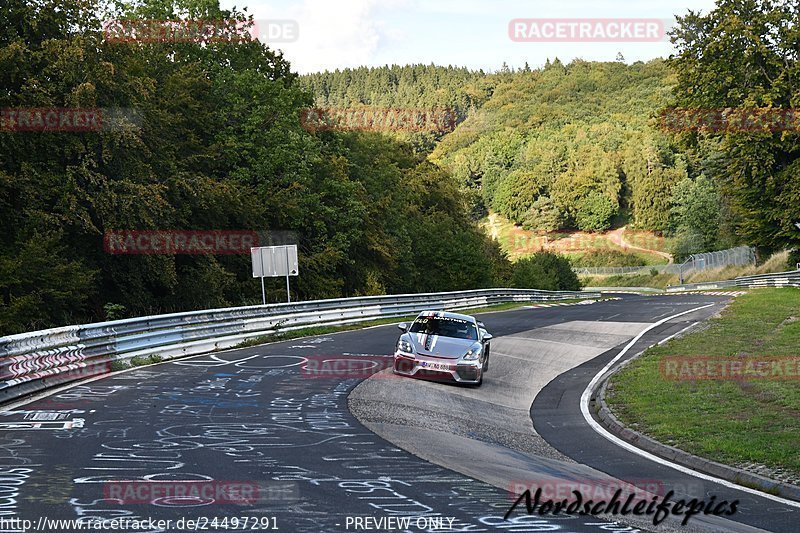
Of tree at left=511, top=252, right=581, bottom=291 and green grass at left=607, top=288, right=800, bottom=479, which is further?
tree at left=511, top=252, right=581, bottom=291

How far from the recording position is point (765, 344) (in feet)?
75.2

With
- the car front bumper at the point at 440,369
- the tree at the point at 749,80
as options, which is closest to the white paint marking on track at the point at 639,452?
the car front bumper at the point at 440,369

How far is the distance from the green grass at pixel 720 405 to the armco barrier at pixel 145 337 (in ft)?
32.5

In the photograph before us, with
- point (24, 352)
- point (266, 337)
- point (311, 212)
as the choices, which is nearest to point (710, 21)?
→ point (311, 212)

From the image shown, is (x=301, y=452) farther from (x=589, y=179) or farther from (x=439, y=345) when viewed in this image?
(x=589, y=179)

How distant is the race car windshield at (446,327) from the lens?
1903 cm

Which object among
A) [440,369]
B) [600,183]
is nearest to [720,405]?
[440,369]

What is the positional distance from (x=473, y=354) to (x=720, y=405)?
5.21 metres

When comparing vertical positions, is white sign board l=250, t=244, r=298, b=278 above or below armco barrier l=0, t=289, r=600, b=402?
above

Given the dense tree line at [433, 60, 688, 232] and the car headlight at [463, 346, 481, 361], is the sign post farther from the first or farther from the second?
the dense tree line at [433, 60, 688, 232]

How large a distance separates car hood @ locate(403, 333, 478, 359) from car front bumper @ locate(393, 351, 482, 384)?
0.15 meters

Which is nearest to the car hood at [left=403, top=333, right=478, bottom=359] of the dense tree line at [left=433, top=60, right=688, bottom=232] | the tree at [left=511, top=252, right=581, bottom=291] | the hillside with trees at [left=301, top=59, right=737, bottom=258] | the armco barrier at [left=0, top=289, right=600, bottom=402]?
the armco barrier at [left=0, top=289, right=600, bottom=402]

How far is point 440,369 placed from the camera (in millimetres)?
17703

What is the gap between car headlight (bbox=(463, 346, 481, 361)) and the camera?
17984mm
